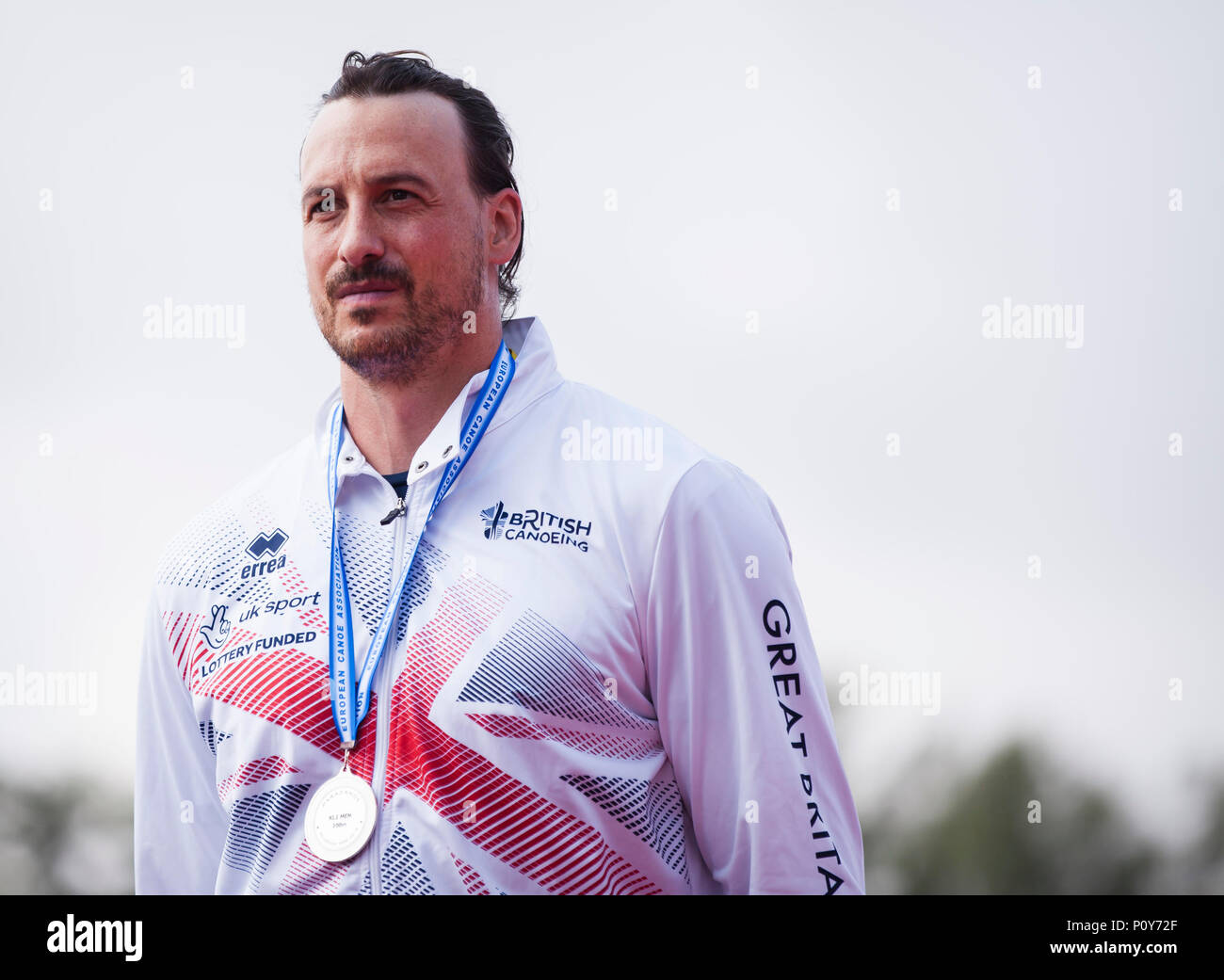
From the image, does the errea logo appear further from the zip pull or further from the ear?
the ear

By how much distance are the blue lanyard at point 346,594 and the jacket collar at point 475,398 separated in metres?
0.03

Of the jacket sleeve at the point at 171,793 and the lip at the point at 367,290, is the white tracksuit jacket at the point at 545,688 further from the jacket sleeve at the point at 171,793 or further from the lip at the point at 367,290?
the lip at the point at 367,290

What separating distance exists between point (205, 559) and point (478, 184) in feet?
4.48

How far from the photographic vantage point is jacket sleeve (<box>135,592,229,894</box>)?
3.80 m

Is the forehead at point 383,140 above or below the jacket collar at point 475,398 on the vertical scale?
above

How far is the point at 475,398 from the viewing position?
380 cm

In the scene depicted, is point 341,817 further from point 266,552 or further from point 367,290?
→ point 367,290

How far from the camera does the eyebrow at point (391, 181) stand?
3725 mm

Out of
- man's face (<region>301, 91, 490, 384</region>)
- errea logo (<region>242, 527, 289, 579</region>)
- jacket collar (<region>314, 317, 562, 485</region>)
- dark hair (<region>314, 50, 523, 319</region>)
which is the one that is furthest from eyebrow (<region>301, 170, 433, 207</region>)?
errea logo (<region>242, 527, 289, 579</region>)

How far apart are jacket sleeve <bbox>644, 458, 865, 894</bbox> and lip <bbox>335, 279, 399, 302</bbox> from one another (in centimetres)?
97

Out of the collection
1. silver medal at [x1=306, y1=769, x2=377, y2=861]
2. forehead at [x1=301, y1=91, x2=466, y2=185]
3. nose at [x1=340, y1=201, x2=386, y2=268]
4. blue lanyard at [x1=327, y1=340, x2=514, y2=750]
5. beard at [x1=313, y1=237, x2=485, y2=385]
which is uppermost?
forehead at [x1=301, y1=91, x2=466, y2=185]

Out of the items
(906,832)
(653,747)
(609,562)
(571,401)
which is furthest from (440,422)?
(906,832)

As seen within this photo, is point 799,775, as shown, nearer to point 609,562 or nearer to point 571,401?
point 609,562

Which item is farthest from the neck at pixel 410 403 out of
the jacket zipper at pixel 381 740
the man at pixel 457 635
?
the jacket zipper at pixel 381 740
